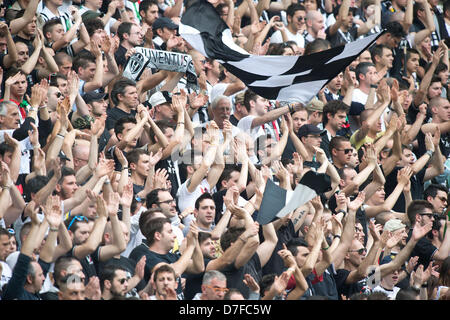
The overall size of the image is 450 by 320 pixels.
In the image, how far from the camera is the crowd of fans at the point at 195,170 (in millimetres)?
9008

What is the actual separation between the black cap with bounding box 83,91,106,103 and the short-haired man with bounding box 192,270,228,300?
265 cm

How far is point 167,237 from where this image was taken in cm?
930

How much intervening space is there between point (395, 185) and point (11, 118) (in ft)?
14.9

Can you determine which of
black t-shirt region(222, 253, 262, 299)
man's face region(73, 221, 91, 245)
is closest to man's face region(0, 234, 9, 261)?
man's face region(73, 221, 91, 245)

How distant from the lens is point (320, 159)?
37.2 feet

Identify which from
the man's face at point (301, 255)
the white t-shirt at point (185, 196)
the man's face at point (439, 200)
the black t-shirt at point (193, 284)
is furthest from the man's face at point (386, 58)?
the black t-shirt at point (193, 284)

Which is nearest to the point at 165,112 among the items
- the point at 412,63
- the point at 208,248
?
the point at 208,248

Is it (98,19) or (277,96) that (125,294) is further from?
(98,19)

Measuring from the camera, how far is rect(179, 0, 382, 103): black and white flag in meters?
10.1

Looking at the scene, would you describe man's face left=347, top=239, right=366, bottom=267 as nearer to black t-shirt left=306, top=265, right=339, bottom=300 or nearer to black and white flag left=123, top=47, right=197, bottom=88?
black t-shirt left=306, top=265, right=339, bottom=300

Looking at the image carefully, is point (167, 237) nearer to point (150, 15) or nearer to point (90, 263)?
point (90, 263)

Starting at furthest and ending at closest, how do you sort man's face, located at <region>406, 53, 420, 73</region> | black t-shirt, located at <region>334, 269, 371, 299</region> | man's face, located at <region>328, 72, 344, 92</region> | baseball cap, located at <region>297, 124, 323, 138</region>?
man's face, located at <region>406, 53, 420, 73</region> → man's face, located at <region>328, 72, 344, 92</region> → baseball cap, located at <region>297, 124, 323, 138</region> → black t-shirt, located at <region>334, 269, 371, 299</region>
